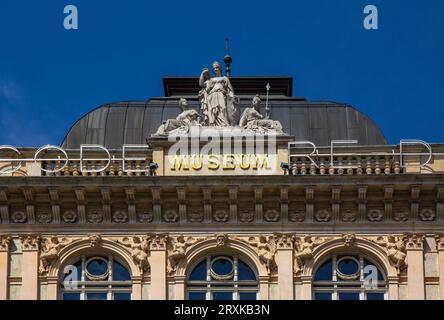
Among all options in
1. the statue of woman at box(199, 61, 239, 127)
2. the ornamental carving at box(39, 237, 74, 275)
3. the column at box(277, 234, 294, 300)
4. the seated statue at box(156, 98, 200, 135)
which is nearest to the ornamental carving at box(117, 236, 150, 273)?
the ornamental carving at box(39, 237, 74, 275)

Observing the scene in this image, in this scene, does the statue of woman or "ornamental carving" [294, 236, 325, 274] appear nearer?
"ornamental carving" [294, 236, 325, 274]

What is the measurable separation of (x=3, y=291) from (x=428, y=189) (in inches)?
543

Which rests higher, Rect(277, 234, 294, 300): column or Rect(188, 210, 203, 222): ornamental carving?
Rect(188, 210, 203, 222): ornamental carving

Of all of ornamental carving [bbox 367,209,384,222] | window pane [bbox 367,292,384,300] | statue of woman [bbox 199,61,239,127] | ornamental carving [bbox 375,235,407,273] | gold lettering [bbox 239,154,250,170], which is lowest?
window pane [bbox 367,292,384,300]

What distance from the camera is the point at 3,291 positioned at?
→ 266 ft

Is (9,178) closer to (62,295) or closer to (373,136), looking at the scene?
(62,295)

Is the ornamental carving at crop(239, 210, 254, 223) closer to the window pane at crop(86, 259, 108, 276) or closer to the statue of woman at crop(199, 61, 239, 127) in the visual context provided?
the statue of woman at crop(199, 61, 239, 127)


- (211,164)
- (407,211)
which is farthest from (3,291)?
(407,211)

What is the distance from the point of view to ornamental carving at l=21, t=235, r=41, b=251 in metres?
81.8

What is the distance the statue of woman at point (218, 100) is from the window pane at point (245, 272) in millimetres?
4768

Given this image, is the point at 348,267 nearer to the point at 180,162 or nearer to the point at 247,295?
the point at 247,295

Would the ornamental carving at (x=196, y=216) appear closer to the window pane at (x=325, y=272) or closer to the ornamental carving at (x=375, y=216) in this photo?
the window pane at (x=325, y=272)

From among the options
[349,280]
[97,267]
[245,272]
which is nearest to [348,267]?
[349,280]

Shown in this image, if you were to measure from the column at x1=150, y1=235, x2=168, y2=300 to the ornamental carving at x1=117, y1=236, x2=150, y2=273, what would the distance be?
17 centimetres
